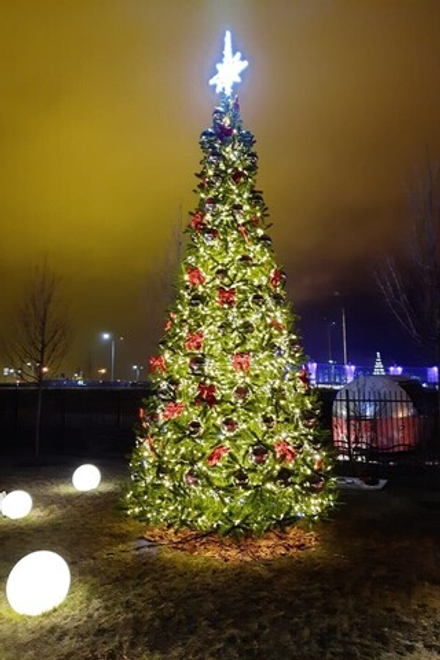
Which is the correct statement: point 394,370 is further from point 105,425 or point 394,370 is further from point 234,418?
point 234,418

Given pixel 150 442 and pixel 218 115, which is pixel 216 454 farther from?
pixel 218 115

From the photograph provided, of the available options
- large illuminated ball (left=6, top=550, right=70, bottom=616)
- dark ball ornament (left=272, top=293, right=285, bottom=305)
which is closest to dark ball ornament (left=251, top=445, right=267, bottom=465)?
dark ball ornament (left=272, top=293, right=285, bottom=305)

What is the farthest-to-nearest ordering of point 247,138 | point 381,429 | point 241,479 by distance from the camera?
point 381,429, point 247,138, point 241,479

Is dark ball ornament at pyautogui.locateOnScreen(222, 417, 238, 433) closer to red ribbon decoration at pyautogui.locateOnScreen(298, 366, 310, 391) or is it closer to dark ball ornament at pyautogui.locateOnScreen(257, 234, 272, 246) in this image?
red ribbon decoration at pyautogui.locateOnScreen(298, 366, 310, 391)

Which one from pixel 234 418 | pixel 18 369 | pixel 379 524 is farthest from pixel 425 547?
pixel 18 369

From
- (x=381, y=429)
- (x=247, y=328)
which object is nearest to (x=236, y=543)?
(x=247, y=328)

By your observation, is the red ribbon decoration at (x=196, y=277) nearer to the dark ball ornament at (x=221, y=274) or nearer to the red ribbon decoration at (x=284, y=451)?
the dark ball ornament at (x=221, y=274)

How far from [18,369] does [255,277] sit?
12085 mm

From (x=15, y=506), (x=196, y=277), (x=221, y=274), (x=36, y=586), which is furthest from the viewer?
(x=15, y=506)

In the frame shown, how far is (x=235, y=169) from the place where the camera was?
7609 mm

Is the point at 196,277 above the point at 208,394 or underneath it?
above

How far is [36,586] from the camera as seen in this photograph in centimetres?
460

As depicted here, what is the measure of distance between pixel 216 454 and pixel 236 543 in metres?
1.23

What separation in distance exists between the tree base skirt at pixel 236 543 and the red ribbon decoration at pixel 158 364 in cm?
228
